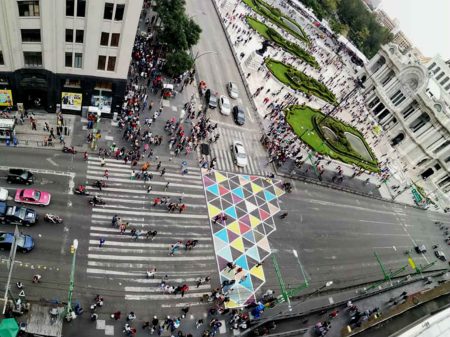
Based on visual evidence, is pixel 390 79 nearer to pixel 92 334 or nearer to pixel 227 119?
pixel 227 119

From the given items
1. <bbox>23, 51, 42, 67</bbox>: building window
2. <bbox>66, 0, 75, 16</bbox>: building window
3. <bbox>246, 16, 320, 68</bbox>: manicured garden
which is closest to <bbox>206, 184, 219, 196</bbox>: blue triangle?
<bbox>23, 51, 42, 67</bbox>: building window

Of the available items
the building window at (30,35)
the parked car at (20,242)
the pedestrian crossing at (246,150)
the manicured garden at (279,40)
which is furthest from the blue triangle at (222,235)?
the manicured garden at (279,40)

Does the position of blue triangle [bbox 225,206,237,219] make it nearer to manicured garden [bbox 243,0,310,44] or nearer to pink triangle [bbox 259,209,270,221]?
pink triangle [bbox 259,209,270,221]

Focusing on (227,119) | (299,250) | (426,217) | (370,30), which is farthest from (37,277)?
(370,30)

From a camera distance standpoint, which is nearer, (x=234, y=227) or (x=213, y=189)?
(x=234, y=227)

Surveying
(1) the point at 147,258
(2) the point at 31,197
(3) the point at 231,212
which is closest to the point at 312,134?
(3) the point at 231,212

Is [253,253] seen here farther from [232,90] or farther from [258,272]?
[232,90]

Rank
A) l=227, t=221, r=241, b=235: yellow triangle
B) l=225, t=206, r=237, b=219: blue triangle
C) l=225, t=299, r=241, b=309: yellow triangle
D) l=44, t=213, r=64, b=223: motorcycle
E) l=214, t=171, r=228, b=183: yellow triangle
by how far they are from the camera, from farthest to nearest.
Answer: l=214, t=171, r=228, b=183: yellow triangle < l=225, t=206, r=237, b=219: blue triangle < l=227, t=221, r=241, b=235: yellow triangle < l=225, t=299, r=241, b=309: yellow triangle < l=44, t=213, r=64, b=223: motorcycle
